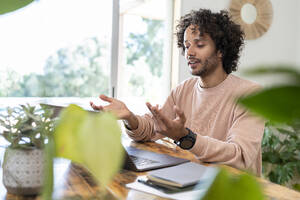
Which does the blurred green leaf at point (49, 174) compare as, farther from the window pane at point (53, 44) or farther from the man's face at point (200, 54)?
the window pane at point (53, 44)

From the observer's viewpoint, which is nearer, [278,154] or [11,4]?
[11,4]

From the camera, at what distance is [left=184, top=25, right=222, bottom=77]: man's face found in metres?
1.83

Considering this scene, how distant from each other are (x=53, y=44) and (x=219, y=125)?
1973 mm

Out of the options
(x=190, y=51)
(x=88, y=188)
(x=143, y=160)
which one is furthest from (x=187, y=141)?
(x=190, y=51)

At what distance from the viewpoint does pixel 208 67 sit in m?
1.84

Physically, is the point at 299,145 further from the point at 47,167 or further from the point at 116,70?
the point at 47,167

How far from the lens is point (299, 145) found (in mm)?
2941

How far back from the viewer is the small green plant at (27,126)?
0.67 m

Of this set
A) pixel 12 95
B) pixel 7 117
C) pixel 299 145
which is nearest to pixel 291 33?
pixel 299 145

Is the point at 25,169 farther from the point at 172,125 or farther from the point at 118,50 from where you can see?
the point at 118,50

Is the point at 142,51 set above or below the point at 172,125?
above

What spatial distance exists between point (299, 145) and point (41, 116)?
2788 millimetres

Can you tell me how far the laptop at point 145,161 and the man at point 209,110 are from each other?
4.5 inches

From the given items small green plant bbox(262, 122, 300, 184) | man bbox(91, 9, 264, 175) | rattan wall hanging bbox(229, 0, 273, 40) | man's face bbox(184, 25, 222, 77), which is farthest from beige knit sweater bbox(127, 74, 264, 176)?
rattan wall hanging bbox(229, 0, 273, 40)
